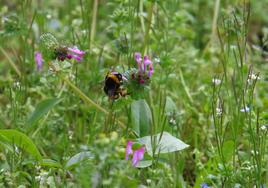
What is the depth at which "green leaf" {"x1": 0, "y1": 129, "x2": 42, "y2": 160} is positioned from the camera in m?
1.82

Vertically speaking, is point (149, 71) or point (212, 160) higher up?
point (149, 71)

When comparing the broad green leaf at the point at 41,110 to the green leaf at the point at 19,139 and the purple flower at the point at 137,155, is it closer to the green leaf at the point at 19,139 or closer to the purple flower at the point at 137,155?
the green leaf at the point at 19,139

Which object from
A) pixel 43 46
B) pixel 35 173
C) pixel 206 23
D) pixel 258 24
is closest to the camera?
pixel 35 173

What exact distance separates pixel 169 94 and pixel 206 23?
49.4 inches

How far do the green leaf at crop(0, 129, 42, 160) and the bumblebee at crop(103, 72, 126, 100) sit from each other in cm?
24

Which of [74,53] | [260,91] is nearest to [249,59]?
[260,91]

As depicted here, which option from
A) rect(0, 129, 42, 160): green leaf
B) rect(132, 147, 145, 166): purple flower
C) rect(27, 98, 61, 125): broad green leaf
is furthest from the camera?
rect(27, 98, 61, 125): broad green leaf

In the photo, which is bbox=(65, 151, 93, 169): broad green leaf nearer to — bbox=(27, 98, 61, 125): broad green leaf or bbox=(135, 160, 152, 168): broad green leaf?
bbox=(135, 160, 152, 168): broad green leaf

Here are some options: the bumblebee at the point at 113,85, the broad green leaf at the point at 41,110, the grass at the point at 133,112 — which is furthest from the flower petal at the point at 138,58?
the broad green leaf at the point at 41,110

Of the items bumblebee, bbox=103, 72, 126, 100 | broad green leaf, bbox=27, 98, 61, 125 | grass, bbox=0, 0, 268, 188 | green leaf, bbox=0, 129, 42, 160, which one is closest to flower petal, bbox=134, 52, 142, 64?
grass, bbox=0, 0, 268, 188

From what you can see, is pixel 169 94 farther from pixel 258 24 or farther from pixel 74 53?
pixel 258 24

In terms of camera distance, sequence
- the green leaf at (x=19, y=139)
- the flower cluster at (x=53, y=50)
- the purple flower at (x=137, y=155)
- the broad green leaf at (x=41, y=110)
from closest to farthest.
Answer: the purple flower at (x=137, y=155) → the green leaf at (x=19, y=139) → the flower cluster at (x=53, y=50) → the broad green leaf at (x=41, y=110)

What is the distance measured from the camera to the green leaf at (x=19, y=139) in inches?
71.7

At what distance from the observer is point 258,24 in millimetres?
4238
